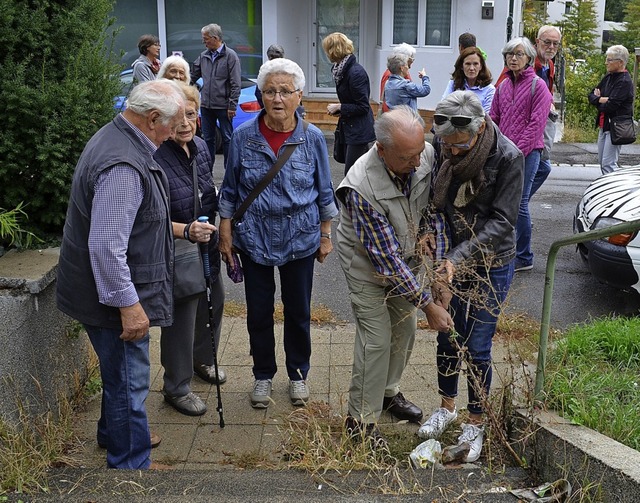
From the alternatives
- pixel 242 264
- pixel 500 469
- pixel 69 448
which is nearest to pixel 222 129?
pixel 242 264

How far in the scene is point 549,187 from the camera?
11.2 metres

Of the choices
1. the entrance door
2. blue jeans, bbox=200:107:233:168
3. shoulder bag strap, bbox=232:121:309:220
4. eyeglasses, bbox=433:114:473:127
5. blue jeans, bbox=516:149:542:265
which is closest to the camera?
eyeglasses, bbox=433:114:473:127

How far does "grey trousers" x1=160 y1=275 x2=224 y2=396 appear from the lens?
15.0ft

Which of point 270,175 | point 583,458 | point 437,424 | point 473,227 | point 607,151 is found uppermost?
point 270,175

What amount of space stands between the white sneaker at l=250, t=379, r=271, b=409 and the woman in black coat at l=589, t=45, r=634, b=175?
22.8 feet

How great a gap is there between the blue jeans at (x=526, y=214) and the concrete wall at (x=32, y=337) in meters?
3.91

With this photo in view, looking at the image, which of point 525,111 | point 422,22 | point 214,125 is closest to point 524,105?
point 525,111

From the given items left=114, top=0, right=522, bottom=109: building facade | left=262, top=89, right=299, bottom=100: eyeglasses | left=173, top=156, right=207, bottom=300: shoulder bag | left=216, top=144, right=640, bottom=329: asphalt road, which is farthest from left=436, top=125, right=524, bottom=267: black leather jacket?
left=114, top=0, right=522, bottom=109: building facade

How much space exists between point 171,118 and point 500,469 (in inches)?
87.3

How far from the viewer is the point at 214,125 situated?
11.1m

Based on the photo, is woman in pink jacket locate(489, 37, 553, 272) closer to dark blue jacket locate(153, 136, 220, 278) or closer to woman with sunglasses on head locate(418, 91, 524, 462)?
woman with sunglasses on head locate(418, 91, 524, 462)

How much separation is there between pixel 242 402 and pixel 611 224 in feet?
11.0

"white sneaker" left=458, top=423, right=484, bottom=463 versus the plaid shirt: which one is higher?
the plaid shirt

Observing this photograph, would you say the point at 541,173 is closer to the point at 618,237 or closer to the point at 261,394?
the point at 618,237
